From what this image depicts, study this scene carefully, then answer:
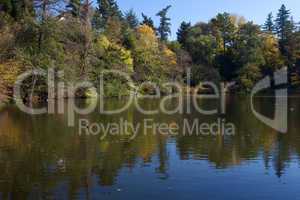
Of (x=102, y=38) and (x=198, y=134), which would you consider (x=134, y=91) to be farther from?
(x=198, y=134)

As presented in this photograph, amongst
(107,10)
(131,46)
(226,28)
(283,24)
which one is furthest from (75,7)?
(283,24)

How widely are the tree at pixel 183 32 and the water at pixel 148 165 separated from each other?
251 feet

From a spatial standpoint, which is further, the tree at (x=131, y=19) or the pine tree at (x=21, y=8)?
the tree at (x=131, y=19)

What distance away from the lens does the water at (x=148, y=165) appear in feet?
44.5

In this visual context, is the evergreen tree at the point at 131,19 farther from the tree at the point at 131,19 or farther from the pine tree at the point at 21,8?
the pine tree at the point at 21,8

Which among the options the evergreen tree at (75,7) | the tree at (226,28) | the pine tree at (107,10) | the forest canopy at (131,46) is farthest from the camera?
the tree at (226,28)

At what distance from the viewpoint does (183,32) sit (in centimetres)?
10475

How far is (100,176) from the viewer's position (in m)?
15.5

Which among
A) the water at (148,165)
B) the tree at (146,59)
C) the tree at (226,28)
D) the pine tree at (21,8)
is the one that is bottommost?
the water at (148,165)

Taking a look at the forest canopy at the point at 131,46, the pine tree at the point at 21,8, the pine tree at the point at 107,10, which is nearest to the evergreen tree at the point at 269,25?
the forest canopy at the point at 131,46

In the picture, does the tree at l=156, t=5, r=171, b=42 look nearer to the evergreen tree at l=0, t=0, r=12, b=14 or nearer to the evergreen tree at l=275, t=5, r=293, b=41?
the evergreen tree at l=275, t=5, r=293, b=41

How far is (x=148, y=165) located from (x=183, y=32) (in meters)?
88.9

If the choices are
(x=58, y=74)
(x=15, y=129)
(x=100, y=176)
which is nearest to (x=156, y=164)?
(x=100, y=176)

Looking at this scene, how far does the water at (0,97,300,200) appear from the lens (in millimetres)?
13578
